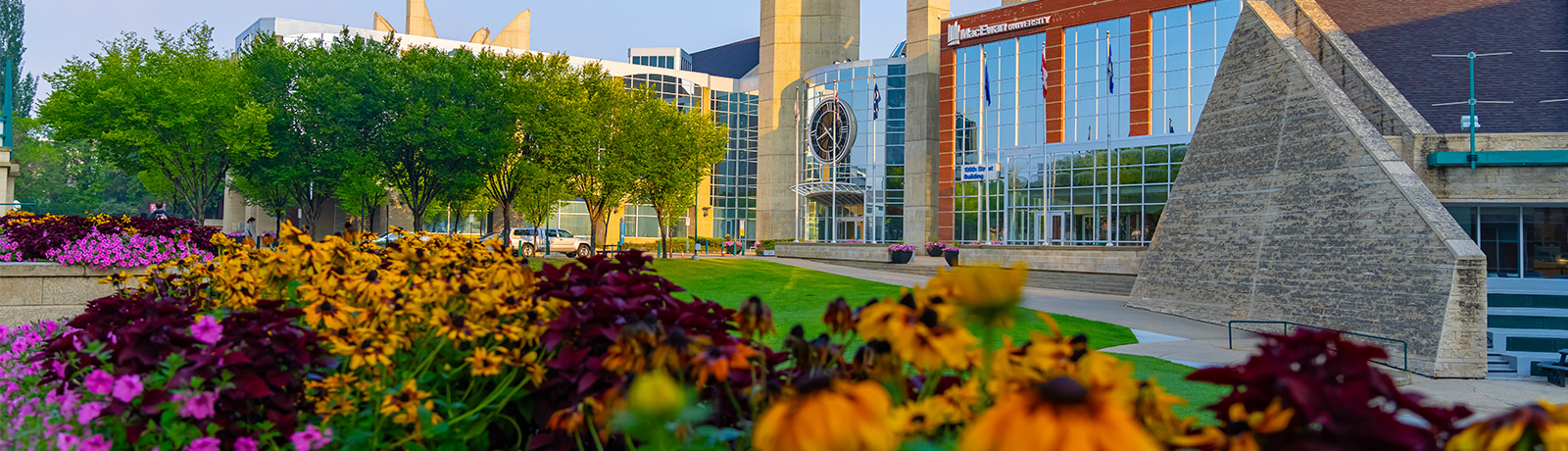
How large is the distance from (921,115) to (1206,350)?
40.6 meters

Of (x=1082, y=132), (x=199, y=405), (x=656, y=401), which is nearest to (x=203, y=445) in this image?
(x=199, y=405)

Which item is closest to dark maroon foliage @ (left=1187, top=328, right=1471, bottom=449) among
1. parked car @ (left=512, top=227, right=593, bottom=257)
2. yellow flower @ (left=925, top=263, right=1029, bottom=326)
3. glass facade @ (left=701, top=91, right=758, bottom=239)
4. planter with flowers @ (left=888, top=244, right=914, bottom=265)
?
yellow flower @ (left=925, top=263, right=1029, bottom=326)

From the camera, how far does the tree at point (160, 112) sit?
2666 centimetres

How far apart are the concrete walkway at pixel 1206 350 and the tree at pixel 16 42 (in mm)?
83087

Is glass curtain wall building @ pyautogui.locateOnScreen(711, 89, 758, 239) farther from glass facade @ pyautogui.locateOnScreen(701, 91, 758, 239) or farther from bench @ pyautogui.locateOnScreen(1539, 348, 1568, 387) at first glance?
bench @ pyautogui.locateOnScreen(1539, 348, 1568, 387)

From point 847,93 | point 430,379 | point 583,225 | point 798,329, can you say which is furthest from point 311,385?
point 583,225

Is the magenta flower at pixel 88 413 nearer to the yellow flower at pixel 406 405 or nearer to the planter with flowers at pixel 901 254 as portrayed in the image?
the yellow flower at pixel 406 405

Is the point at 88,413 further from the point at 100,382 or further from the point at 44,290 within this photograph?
the point at 44,290

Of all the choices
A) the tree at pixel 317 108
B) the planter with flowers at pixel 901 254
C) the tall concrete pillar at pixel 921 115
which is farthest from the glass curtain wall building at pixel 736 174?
the tree at pixel 317 108

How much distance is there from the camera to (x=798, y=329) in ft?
8.71

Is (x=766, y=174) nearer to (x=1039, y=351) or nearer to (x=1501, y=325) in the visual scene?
(x=1501, y=325)

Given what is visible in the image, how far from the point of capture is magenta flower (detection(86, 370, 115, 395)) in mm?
2906

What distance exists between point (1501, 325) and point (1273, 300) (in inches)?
166

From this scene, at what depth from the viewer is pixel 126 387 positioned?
9.57 feet
